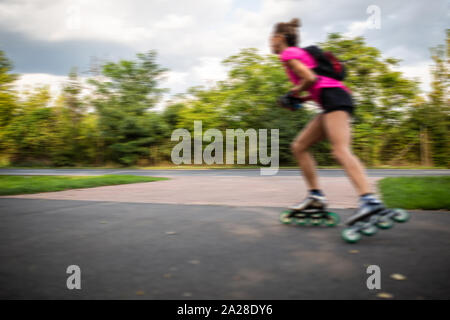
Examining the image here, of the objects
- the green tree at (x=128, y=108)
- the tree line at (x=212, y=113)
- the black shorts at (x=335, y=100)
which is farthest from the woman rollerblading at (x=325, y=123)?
the green tree at (x=128, y=108)

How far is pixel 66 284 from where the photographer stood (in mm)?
2047

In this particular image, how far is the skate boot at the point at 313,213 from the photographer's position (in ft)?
11.5

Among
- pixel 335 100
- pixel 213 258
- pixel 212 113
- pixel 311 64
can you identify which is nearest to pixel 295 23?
pixel 311 64

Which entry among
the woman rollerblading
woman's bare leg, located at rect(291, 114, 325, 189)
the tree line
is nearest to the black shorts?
the woman rollerblading

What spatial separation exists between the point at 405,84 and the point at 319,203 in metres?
18.1

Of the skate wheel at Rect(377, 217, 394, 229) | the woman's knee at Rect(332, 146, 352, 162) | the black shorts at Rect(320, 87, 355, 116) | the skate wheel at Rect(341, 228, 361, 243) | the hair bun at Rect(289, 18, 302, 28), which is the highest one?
the hair bun at Rect(289, 18, 302, 28)

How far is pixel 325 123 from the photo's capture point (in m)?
3.21

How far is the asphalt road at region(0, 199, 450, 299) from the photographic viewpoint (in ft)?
6.34

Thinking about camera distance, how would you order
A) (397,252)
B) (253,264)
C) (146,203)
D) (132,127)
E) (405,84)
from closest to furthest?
(253,264) → (397,252) → (146,203) → (405,84) → (132,127)

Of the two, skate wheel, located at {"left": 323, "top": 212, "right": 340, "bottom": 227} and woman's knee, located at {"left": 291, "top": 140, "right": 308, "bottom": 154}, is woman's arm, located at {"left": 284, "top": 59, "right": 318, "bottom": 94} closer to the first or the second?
woman's knee, located at {"left": 291, "top": 140, "right": 308, "bottom": 154}

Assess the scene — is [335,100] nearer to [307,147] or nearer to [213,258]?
[307,147]

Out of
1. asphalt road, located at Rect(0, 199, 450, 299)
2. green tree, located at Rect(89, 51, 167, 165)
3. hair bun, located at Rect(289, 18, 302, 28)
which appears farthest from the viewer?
green tree, located at Rect(89, 51, 167, 165)

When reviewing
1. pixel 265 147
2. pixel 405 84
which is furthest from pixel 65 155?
pixel 405 84

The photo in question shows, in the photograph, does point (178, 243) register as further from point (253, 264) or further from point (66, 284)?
point (66, 284)
